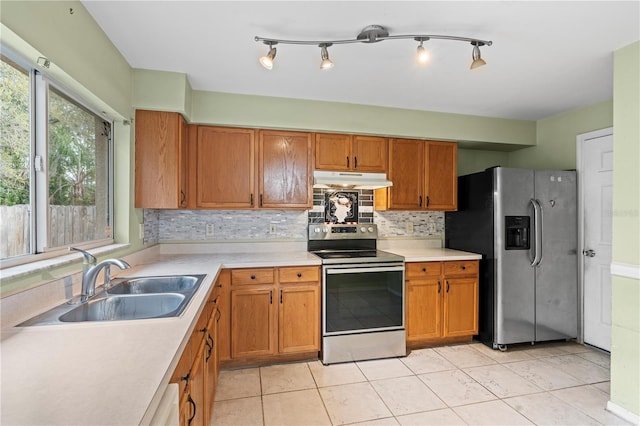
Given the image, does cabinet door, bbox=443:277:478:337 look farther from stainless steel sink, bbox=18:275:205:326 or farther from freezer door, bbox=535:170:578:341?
stainless steel sink, bbox=18:275:205:326

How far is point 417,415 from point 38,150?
256cm

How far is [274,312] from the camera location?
261 centimetres

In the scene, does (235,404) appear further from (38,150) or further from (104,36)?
(104,36)

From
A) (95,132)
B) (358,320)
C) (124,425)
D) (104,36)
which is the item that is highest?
(104,36)

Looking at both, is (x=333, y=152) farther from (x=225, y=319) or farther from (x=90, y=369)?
(x=90, y=369)

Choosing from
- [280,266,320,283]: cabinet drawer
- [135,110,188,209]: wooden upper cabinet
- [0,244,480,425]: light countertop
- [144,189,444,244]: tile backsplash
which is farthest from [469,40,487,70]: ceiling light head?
[135,110,188,209]: wooden upper cabinet

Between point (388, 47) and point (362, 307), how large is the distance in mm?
2017

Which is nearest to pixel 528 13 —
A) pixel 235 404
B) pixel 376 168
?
pixel 376 168

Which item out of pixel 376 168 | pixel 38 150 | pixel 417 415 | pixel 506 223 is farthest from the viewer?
pixel 376 168

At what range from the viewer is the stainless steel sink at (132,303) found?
4.26ft

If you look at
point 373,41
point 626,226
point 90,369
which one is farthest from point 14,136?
point 626,226

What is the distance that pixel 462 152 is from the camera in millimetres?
3779

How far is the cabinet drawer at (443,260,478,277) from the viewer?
3002 millimetres

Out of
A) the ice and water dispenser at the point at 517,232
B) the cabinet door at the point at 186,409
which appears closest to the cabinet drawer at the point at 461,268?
the ice and water dispenser at the point at 517,232
